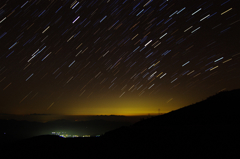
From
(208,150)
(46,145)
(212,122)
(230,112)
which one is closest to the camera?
(208,150)

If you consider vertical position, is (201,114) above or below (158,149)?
above

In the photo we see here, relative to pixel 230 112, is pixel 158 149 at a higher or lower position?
lower

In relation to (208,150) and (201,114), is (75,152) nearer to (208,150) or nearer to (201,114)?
(208,150)

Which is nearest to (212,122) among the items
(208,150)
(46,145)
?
(208,150)

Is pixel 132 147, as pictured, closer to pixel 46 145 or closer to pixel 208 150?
pixel 208 150

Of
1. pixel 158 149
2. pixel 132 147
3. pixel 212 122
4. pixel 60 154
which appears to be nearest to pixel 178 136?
Result: pixel 158 149

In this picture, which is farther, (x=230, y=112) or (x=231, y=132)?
(x=230, y=112)

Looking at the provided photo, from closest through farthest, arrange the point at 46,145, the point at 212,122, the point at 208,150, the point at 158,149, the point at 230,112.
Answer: the point at 208,150 → the point at 158,149 → the point at 46,145 → the point at 212,122 → the point at 230,112

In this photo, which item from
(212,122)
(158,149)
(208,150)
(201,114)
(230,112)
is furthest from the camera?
(201,114)

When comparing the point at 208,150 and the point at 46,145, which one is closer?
the point at 208,150
